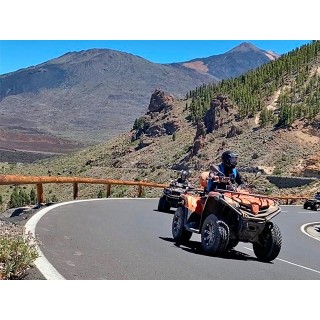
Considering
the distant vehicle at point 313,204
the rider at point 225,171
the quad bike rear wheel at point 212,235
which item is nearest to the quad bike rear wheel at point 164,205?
the rider at point 225,171

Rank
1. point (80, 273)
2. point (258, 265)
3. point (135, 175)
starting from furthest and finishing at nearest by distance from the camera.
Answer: point (135, 175), point (258, 265), point (80, 273)

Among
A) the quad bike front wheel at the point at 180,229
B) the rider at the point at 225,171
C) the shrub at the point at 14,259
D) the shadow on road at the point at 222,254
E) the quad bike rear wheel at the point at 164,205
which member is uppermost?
the rider at the point at 225,171

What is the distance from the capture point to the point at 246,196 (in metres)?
10.3

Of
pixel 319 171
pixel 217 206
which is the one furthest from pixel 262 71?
pixel 217 206

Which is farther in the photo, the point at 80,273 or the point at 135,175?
the point at 135,175

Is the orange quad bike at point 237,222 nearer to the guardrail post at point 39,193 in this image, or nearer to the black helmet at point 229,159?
the black helmet at point 229,159

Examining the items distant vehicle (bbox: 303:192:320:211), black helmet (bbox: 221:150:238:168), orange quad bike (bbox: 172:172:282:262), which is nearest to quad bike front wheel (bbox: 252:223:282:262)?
orange quad bike (bbox: 172:172:282:262)

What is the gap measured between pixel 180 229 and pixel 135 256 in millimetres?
2282

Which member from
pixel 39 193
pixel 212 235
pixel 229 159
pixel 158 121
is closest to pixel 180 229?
pixel 212 235

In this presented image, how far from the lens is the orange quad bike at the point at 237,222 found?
9.98m

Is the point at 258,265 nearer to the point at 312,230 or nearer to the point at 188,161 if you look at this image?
the point at 312,230

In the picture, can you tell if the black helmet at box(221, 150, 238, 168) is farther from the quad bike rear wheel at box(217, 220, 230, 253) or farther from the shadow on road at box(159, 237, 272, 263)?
the shadow on road at box(159, 237, 272, 263)

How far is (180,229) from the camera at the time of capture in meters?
11.8

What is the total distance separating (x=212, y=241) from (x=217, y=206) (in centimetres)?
61
